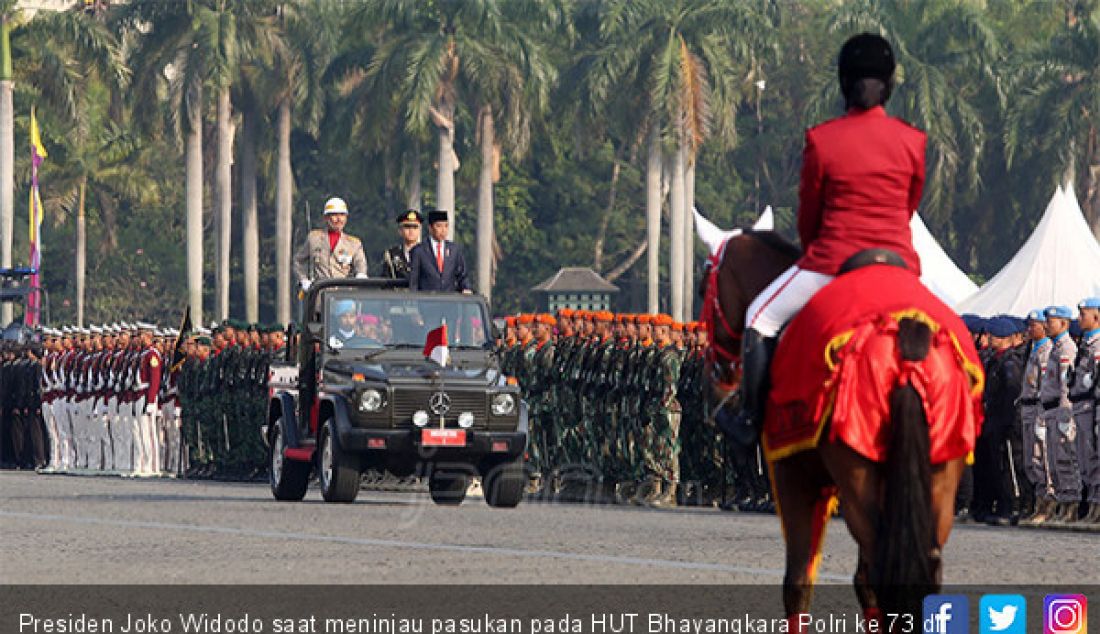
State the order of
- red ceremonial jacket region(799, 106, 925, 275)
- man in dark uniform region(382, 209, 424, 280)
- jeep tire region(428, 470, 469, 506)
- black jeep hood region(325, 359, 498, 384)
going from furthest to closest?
jeep tire region(428, 470, 469, 506)
man in dark uniform region(382, 209, 424, 280)
black jeep hood region(325, 359, 498, 384)
red ceremonial jacket region(799, 106, 925, 275)

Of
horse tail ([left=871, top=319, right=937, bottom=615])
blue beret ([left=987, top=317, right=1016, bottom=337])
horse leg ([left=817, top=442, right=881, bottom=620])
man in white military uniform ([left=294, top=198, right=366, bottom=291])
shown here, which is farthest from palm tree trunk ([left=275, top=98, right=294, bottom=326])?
horse tail ([left=871, top=319, right=937, bottom=615])

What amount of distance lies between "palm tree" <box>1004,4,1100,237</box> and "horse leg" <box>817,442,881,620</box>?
58796mm

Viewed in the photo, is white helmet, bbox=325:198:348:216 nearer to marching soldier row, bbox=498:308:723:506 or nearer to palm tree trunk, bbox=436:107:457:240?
marching soldier row, bbox=498:308:723:506

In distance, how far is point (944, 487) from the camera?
881 centimetres

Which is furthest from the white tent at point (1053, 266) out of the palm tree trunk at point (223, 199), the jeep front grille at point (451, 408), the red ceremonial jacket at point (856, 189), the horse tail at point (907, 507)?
the palm tree trunk at point (223, 199)

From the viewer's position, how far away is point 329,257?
24.7 metres

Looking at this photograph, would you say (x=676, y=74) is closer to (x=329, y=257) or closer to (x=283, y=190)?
(x=283, y=190)

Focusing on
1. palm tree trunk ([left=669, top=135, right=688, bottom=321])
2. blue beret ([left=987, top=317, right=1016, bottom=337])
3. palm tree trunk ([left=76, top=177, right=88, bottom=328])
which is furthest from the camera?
palm tree trunk ([left=76, top=177, right=88, bottom=328])

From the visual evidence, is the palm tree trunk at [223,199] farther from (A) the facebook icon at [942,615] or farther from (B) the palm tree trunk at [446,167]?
(A) the facebook icon at [942,615]

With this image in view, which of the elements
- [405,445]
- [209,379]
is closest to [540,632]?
[405,445]

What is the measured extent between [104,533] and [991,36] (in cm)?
5523

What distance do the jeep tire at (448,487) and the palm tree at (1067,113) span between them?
43.9 metres

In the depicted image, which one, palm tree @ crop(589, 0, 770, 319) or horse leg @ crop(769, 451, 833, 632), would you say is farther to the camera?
palm tree @ crop(589, 0, 770, 319)

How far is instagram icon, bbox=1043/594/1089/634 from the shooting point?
1055 centimetres
